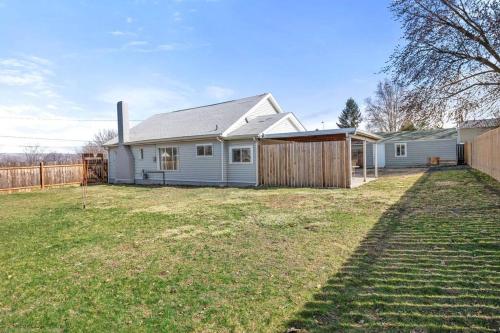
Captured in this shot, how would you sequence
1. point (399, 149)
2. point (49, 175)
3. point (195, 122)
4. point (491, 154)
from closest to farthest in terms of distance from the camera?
point (491, 154)
point (49, 175)
point (195, 122)
point (399, 149)

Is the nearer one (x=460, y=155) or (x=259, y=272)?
(x=259, y=272)

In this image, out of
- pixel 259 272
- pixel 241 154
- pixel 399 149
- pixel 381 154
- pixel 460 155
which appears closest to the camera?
pixel 259 272

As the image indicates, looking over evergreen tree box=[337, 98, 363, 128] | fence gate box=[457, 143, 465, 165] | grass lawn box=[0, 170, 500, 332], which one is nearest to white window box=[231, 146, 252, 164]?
grass lawn box=[0, 170, 500, 332]

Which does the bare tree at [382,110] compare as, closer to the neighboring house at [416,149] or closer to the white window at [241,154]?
the neighboring house at [416,149]

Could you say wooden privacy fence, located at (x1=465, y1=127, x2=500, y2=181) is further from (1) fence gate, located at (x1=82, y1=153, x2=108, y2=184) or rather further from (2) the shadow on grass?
(1) fence gate, located at (x1=82, y1=153, x2=108, y2=184)

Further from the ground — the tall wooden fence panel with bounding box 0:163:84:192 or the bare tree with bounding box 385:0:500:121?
the bare tree with bounding box 385:0:500:121

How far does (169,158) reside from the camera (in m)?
17.8

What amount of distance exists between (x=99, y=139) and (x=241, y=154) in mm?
45080

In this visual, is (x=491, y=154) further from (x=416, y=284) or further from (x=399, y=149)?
(x=399, y=149)

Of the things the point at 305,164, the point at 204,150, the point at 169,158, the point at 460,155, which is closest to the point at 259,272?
the point at 305,164

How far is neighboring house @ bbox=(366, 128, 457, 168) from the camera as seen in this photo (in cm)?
2638

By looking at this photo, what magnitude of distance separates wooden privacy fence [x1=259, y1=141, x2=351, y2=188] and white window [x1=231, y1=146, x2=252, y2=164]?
0.57 metres

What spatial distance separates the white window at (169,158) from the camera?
17.5 meters

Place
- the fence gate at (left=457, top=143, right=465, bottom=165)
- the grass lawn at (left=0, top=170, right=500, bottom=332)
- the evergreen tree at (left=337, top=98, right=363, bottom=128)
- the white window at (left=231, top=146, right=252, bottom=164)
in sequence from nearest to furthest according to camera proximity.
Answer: the grass lawn at (left=0, top=170, right=500, bottom=332)
the white window at (left=231, top=146, right=252, bottom=164)
the fence gate at (left=457, top=143, right=465, bottom=165)
the evergreen tree at (left=337, top=98, right=363, bottom=128)
